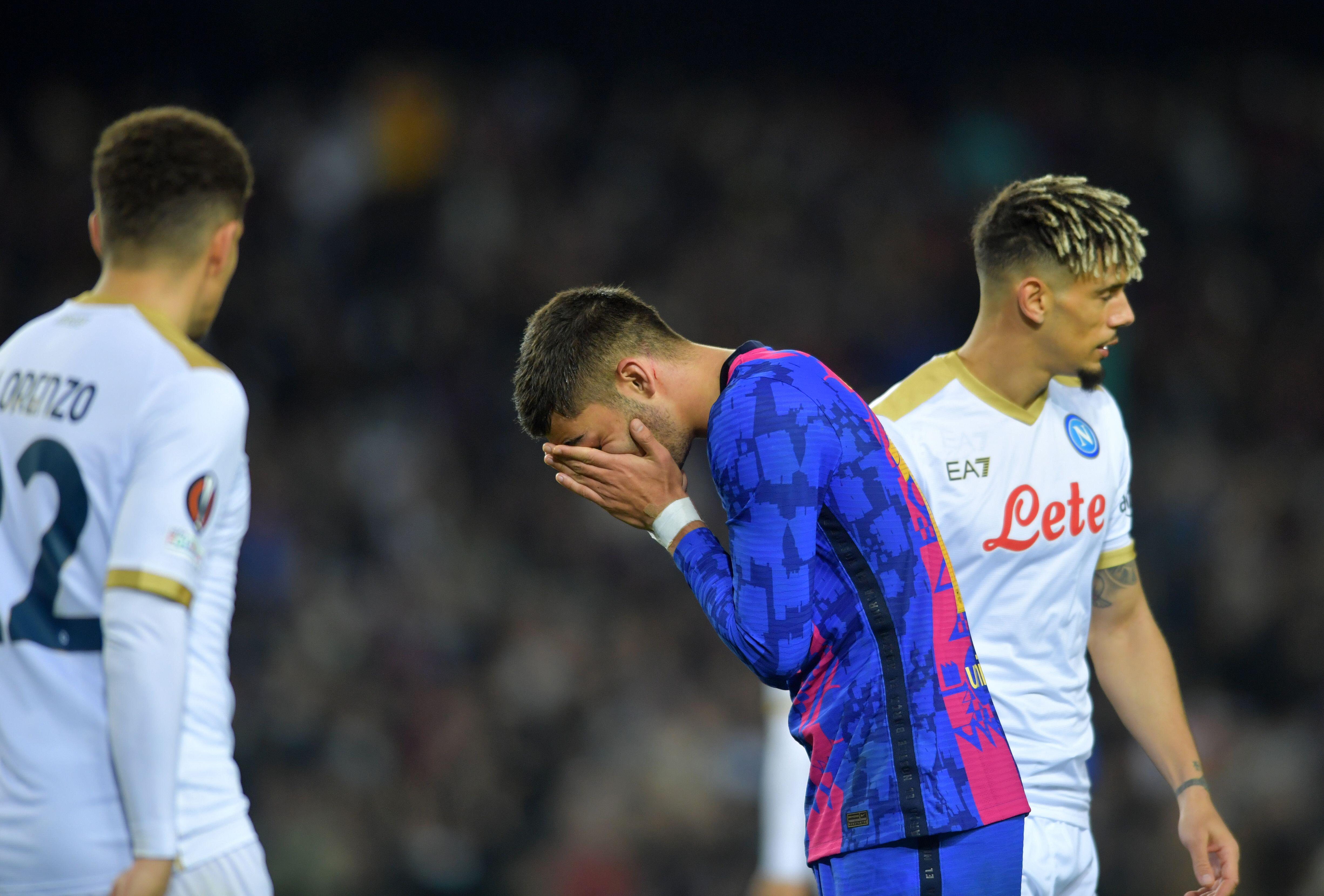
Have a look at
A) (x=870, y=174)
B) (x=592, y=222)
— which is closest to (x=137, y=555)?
(x=592, y=222)

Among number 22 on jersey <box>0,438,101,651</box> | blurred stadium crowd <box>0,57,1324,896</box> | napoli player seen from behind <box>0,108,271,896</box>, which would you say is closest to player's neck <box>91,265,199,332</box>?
napoli player seen from behind <box>0,108,271,896</box>

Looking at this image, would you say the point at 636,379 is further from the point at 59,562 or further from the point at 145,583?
the point at 59,562

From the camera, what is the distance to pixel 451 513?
29.7 feet

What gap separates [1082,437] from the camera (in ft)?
10.0

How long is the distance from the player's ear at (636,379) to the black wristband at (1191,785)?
→ 65.3 inches

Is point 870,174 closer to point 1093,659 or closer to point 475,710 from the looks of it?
point 475,710

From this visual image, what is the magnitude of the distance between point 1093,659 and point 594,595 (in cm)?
572

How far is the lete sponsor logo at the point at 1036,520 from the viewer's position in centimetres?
285

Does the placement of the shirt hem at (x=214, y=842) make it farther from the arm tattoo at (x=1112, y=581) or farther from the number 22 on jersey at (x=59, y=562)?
the arm tattoo at (x=1112, y=581)

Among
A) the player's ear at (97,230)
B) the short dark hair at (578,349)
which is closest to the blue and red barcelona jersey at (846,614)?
the short dark hair at (578,349)

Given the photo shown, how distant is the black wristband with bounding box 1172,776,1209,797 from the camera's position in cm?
294

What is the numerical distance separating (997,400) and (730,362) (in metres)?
0.99

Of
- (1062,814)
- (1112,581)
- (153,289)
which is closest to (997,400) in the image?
(1112,581)

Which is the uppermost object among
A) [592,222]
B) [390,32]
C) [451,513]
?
[390,32]
